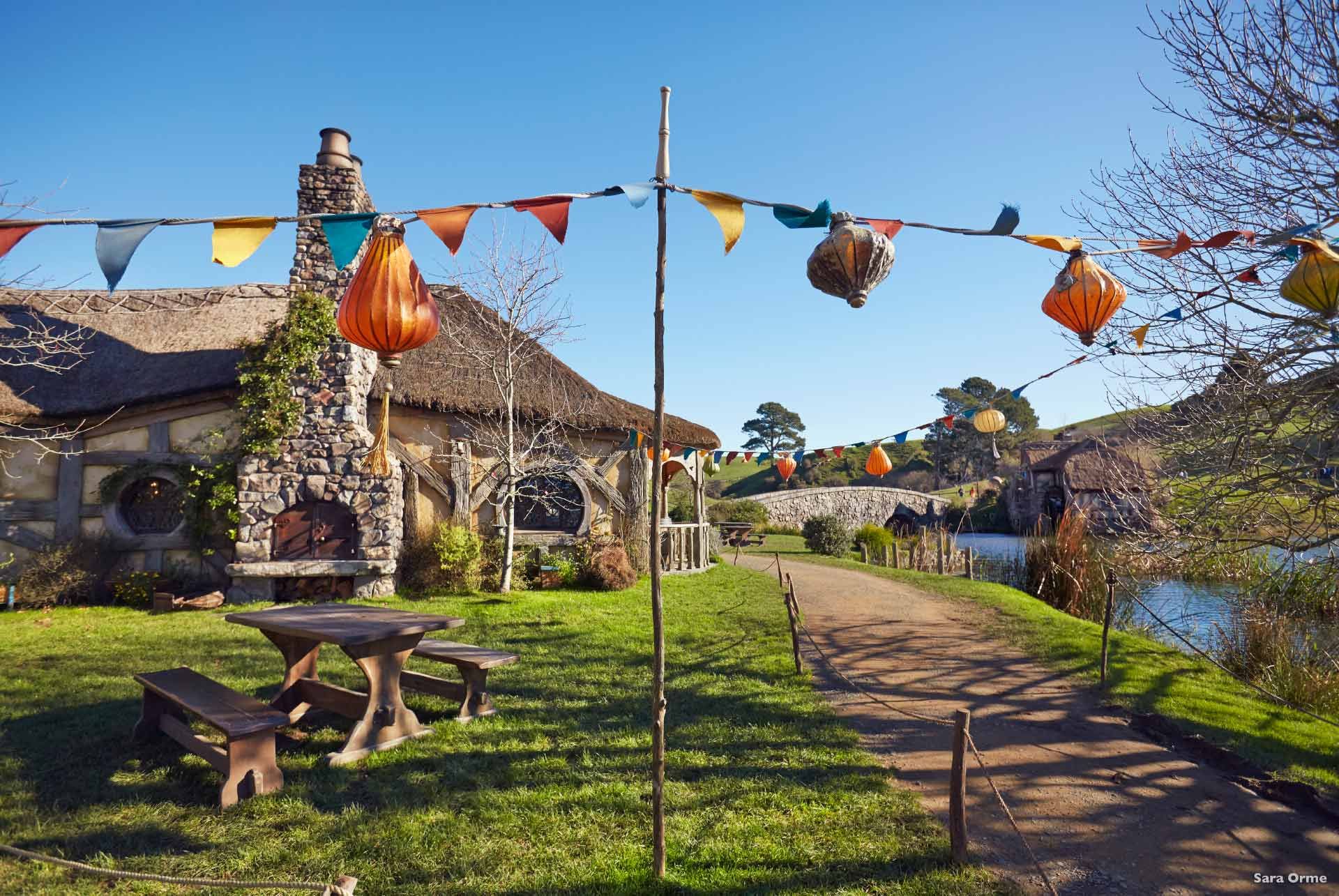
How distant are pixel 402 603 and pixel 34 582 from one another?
4996 millimetres

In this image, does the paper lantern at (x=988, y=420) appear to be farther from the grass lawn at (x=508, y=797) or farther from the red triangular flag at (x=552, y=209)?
the red triangular flag at (x=552, y=209)

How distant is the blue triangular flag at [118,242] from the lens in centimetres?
305

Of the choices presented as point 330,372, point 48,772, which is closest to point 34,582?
point 330,372

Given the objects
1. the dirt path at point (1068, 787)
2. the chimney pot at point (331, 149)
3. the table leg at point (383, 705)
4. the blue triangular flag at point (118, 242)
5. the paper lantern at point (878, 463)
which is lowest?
the dirt path at point (1068, 787)

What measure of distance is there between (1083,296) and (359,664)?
534cm

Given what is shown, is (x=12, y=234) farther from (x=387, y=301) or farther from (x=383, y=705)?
(x=383, y=705)

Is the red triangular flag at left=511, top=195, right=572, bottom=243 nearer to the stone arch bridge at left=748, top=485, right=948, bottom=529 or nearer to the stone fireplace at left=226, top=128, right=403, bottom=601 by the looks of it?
the stone fireplace at left=226, top=128, right=403, bottom=601

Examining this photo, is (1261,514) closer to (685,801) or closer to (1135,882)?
(1135,882)

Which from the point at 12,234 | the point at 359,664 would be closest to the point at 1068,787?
the point at 359,664

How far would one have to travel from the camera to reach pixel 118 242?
3082 mm

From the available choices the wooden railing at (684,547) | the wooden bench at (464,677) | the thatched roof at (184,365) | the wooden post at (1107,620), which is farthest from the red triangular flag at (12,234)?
the wooden railing at (684,547)

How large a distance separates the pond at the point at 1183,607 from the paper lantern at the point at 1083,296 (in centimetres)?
613

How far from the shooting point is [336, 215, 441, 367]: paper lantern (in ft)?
11.7

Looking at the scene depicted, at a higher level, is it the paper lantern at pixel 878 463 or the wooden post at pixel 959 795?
the paper lantern at pixel 878 463
